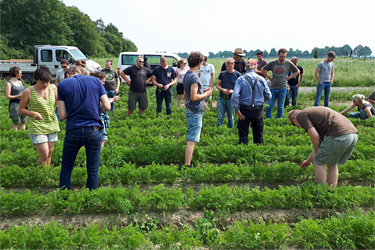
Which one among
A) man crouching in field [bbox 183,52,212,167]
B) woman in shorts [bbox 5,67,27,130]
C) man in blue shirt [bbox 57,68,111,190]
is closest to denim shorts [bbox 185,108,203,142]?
man crouching in field [bbox 183,52,212,167]

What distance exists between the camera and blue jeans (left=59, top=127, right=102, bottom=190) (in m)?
3.91

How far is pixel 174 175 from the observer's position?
4.98 meters

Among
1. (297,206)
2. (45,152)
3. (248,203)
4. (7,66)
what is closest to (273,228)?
(248,203)

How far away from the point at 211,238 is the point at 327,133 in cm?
242

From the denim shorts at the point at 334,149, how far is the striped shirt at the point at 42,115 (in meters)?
4.57

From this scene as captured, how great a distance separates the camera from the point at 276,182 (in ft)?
17.0

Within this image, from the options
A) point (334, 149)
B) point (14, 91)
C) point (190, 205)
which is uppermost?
point (14, 91)

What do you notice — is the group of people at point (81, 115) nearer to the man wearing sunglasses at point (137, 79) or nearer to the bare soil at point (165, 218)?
the bare soil at point (165, 218)

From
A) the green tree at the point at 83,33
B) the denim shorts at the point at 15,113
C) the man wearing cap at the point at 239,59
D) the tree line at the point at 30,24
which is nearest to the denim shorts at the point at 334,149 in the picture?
the man wearing cap at the point at 239,59

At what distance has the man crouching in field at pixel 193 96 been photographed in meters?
5.13

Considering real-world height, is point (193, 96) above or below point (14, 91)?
above

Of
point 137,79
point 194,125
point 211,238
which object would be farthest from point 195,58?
point 137,79

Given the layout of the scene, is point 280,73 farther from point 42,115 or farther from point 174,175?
point 42,115

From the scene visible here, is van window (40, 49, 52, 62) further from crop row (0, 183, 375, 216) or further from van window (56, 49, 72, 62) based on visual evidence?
crop row (0, 183, 375, 216)
